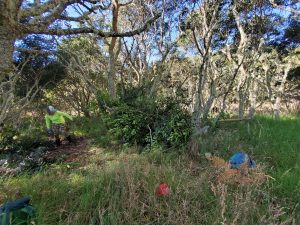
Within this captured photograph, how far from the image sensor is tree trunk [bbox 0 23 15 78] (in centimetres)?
266

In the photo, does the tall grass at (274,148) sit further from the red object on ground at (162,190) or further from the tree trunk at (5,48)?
the tree trunk at (5,48)

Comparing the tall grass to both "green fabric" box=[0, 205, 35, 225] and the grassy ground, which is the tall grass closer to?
the grassy ground

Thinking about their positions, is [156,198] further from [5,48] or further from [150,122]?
[150,122]

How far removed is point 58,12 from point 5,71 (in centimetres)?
84

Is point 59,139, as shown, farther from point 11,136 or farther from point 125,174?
point 125,174

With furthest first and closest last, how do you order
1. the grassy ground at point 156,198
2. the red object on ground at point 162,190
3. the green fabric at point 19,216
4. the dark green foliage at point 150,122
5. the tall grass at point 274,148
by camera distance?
1. the dark green foliage at point 150,122
2. the tall grass at point 274,148
3. the red object on ground at point 162,190
4. the grassy ground at point 156,198
5. the green fabric at point 19,216

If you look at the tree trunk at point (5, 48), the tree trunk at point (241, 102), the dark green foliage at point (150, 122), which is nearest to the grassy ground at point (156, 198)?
the tree trunk at point (5, 48)

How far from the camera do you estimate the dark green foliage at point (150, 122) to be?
5.96 m

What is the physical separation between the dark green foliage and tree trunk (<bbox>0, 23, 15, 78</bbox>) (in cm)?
367

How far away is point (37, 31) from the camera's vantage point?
9.54 ft

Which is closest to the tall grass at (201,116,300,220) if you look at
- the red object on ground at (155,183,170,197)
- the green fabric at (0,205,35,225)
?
the red object on ground at (155,183,170,197)

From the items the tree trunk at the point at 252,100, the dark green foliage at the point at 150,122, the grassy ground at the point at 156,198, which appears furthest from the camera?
the tree trunk at the point at 252,100

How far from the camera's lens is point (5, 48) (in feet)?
8.80

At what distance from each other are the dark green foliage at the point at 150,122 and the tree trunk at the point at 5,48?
3.67 metres
